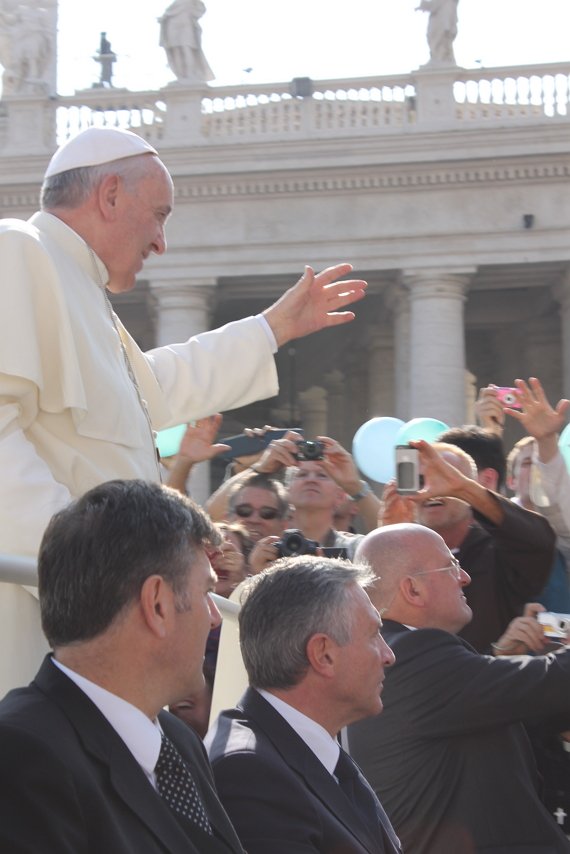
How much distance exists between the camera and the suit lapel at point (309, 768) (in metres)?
3.43

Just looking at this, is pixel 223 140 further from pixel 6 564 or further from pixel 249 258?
pixel 6 564

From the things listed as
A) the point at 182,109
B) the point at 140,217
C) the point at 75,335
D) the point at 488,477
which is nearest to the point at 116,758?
the point at 75,335

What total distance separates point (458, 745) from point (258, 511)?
7.53ft

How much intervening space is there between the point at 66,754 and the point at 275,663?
4.05 feet

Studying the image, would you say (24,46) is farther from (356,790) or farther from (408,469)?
(356,790)

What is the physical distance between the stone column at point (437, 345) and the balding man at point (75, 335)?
16.9 m

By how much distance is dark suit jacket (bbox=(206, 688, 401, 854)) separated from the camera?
3.28 meters

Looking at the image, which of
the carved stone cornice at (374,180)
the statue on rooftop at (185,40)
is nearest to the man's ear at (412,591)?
the carved stone cornice at (374,180)

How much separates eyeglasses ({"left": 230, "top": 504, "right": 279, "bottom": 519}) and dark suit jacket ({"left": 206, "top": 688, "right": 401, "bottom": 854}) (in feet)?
9.72

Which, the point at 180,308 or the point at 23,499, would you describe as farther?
the point at 180,308

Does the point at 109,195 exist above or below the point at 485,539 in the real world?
above

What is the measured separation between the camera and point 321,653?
3.57 m

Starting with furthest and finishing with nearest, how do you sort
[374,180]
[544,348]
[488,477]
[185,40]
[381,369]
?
[381,369] < [544,348] < [185,40] < [374,180] < [488,477]

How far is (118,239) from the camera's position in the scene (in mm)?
4094
